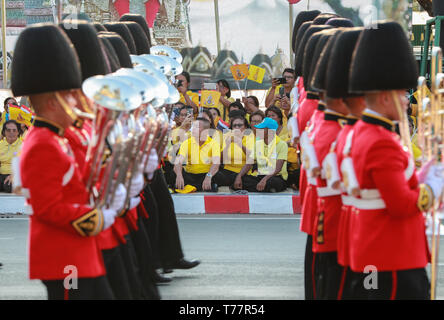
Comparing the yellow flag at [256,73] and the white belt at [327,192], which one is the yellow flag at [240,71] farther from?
the white belt at [327,192]

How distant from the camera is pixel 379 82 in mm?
4566

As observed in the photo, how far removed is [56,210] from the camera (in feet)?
13.9

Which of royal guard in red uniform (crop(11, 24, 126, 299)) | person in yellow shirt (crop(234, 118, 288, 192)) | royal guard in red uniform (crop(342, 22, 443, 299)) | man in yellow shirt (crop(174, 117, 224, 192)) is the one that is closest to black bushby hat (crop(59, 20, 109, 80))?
royal guard in red uniform (crop(11, 24, 126, 299))

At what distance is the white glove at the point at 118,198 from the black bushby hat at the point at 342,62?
4.37 ft

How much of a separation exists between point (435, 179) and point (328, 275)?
1209 millimetres

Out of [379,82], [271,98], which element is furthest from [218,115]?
[379,82]

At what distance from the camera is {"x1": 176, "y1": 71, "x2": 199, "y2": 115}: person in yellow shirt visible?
504 inches

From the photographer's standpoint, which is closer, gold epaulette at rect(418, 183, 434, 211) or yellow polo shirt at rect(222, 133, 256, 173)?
gold epaulette at rect(418, 183, 434, 211)

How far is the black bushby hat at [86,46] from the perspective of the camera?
5512mm

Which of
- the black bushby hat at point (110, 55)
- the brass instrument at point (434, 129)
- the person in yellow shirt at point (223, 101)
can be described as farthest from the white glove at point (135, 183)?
the person in yellow shirt at point (223, 101)

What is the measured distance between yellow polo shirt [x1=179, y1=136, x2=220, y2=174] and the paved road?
83cm

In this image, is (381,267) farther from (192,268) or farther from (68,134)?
(192,268)

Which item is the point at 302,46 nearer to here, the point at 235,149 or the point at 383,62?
the point at 383,62

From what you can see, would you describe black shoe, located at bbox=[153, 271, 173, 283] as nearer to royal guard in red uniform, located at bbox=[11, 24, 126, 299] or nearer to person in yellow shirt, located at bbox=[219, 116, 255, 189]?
royal guard in red uniform, located at bbox=[11, 24, 126, 299]
